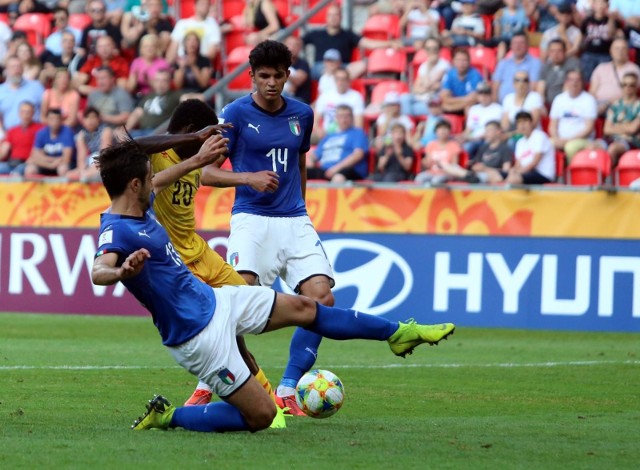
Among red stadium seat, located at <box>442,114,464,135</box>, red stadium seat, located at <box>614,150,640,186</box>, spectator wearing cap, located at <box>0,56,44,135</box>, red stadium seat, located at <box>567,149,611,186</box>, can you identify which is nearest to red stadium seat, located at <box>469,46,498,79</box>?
red stadium seat, located at <box>442,114,464,135</box>

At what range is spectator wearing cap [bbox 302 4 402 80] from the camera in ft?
64.8

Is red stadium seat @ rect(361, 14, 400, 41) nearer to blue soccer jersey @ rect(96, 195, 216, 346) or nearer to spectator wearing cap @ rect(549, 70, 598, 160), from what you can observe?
spectator wearing cap @ rect(549, 70, 598, 160)

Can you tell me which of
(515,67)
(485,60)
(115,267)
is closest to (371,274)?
(515,67)

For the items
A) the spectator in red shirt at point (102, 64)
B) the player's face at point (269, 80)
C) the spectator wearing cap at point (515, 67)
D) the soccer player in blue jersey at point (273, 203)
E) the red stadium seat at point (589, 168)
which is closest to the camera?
the player's face at point (269, 80)

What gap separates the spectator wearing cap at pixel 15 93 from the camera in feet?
66.7

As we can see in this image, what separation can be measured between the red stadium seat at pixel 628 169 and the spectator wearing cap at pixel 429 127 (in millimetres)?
2650

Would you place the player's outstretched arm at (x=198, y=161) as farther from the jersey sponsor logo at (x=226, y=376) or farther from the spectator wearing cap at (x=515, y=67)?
the spectator wearing cap at (x=515, y=67)

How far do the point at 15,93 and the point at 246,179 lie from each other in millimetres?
12934

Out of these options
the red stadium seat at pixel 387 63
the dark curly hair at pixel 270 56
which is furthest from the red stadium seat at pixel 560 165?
the dark curly hair at pixel 270 56

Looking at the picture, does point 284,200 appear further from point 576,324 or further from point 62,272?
point 62,272

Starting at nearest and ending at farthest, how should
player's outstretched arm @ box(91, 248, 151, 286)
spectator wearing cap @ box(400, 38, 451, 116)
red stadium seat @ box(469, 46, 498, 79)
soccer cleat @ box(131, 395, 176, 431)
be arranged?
player's outstretched arm @ box(91, 248, 151, 286) < soccer cleat @ box(131, 395, 176, 431) < spectator wearing cap @ box(400, 38, 451, 116) < red stadium seat @ box(469, 46, 498, 79)

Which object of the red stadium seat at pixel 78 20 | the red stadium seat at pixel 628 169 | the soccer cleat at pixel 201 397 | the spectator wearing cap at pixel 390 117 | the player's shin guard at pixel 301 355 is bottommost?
the red stadium seat at pixel 628 169

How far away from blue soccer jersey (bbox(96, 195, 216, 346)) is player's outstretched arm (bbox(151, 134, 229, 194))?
561 mm

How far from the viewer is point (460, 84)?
1834cm
